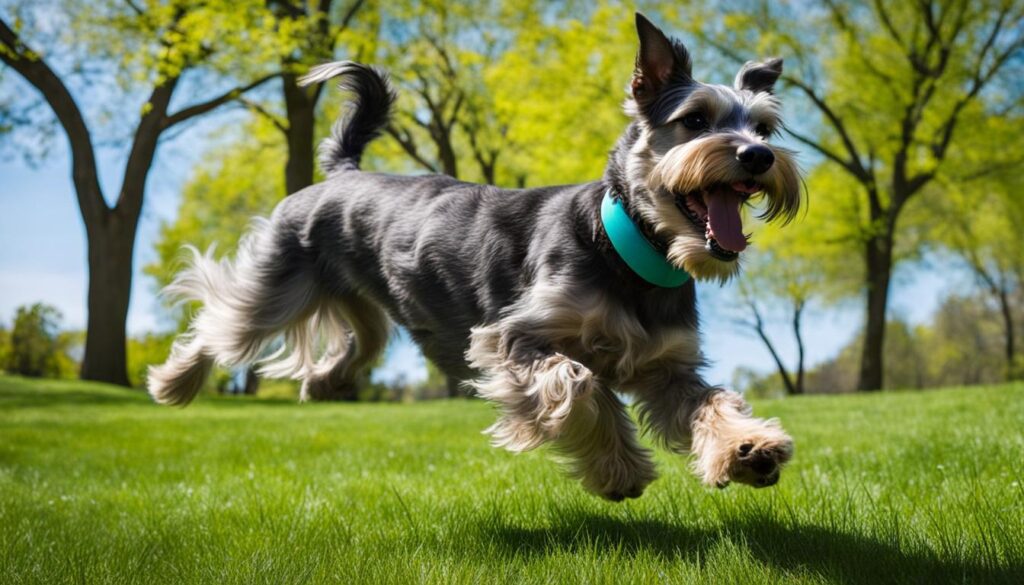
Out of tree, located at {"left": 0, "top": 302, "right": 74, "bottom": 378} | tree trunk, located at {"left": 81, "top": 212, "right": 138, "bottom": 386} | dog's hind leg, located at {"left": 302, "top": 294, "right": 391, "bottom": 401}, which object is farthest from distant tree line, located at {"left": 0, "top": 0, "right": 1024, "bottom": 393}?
dog's hind leg, located at {"left": 302, "top": 294, "right": 391, "bottom": 401}

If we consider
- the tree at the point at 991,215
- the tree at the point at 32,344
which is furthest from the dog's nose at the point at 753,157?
the tree at the point at 32,344

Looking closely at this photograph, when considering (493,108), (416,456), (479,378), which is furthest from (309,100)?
(479,378)

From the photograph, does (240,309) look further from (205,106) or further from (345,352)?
(205,106)

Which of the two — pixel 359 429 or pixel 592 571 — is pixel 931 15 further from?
pixel 592 571

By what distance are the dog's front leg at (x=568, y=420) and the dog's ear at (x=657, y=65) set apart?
115cm

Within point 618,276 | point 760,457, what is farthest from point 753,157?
point 760,457

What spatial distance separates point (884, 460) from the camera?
19.4 ft

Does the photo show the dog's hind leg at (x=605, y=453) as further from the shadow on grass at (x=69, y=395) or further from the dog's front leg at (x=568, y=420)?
the shadow on grass at (x=69, y=395)

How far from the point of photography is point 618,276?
3695 millimetres

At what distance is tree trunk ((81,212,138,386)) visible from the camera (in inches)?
830

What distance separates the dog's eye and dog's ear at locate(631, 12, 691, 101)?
227 millimetres

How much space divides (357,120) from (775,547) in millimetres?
3828

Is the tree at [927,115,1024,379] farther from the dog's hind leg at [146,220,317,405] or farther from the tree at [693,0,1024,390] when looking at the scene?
the dog's hind leg at [146,220,317,405]

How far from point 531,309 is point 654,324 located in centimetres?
53
